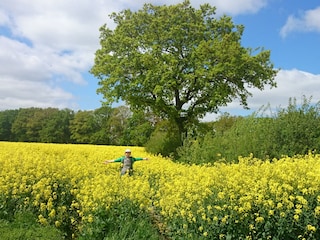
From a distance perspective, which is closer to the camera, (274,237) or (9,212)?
(274,237)

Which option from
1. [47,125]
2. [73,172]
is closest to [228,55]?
[73,172]

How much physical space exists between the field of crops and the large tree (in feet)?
54.8

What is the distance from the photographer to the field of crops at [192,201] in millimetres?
5891

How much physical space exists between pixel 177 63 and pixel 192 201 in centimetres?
2059

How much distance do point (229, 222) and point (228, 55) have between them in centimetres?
2120

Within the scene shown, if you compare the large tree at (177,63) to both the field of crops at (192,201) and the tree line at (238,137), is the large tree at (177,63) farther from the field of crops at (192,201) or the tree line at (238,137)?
the field of crops at (192,201)

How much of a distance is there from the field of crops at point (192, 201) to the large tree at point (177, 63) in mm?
16707

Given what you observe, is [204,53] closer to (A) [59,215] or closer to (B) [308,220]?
(A) [59,215]

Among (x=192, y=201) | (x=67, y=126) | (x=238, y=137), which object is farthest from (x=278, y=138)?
(x=67, y=126)

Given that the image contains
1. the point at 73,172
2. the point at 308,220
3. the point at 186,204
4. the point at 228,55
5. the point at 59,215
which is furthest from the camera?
the point at 228,55

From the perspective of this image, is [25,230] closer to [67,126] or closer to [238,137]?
[238,137]

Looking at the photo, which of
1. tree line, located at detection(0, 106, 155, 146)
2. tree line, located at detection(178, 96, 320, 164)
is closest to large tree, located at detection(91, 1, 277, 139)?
tree line, located at detection(178, 96, 320, 164)

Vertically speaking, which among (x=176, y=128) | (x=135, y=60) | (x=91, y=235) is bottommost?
(x=91, y=235)

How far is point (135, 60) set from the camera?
2644 centimetres
